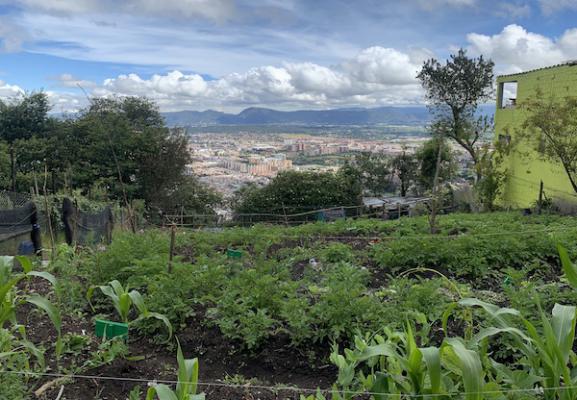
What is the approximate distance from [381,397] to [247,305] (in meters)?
1.91

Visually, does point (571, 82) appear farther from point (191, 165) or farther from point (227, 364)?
point (191, 165)

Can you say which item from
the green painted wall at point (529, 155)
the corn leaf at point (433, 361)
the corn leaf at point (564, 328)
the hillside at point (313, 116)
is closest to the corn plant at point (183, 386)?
the corn leaf at point (433, 361)

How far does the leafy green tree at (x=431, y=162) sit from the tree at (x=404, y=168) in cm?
145

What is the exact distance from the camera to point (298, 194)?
25.0m

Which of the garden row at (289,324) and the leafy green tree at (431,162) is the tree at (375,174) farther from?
the garden row at (289,324)

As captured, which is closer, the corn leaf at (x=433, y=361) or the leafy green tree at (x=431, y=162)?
the corn leaf at (x=433, y=361)

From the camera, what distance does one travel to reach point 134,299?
133 inches

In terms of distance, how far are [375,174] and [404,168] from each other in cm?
180

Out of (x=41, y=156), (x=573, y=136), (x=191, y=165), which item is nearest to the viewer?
(x=573, y=136)

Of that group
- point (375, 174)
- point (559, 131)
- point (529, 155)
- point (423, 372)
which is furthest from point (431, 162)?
point (423, 372)

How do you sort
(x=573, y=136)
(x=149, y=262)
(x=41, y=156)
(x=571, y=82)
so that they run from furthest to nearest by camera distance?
1. (x=41, y=156)
2. (x=571, y=82)
3. (x=573, y=136)
4. (x=149, y=262)

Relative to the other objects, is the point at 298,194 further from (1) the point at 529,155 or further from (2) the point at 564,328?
(2) the point at 564,328

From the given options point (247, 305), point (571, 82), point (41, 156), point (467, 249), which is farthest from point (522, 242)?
point (41, 156)

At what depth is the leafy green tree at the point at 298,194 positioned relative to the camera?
24641 mm
